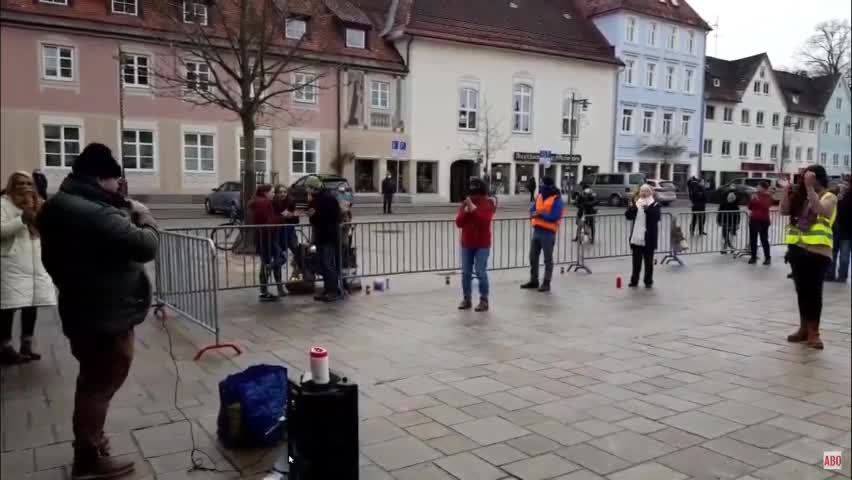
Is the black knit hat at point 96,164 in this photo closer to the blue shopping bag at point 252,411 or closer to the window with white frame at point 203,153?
the blue shopping bag at point 252,411

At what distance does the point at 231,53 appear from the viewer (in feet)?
35.5

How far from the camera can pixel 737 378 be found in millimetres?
5234

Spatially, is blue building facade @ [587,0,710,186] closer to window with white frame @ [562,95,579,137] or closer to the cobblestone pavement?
window with white frame @ [562,95,579,137]

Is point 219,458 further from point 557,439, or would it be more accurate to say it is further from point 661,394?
point 661,394

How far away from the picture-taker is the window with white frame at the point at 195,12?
26.9 feet

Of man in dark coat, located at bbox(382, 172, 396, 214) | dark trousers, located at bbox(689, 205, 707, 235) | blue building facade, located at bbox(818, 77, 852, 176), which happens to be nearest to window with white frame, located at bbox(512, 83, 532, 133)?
man in dark coat, located at bbox(382, 172, 396, 214)

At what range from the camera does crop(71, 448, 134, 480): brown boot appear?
3381 millimetres

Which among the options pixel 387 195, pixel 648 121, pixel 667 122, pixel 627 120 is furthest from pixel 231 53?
pixel 667 122

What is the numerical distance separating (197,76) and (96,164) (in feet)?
28.8

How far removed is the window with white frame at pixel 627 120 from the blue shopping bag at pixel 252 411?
4059cm

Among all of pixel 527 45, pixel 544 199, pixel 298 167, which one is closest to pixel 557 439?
pixel 544 199

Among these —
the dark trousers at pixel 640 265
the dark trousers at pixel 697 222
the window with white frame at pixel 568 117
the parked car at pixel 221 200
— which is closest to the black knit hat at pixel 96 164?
the dark trousers at pixel 640 265

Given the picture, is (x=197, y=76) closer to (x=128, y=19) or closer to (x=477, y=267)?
(x=128, y=19)

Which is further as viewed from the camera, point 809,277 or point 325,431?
point 809,277
